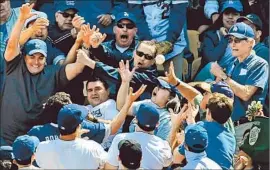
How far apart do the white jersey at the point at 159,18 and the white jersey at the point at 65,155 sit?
1.82 m

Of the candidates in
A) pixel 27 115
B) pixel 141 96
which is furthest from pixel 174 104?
pixel 27 115

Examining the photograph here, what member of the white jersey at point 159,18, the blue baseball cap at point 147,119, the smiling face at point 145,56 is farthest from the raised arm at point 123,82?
the blue baseball cap at point 147,119

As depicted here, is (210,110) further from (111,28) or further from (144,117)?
(111,28)

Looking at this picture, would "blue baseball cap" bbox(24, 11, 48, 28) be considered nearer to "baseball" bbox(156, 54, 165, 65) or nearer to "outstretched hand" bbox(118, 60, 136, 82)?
"outstretched hand" bbox(118, 60, 136, 82)

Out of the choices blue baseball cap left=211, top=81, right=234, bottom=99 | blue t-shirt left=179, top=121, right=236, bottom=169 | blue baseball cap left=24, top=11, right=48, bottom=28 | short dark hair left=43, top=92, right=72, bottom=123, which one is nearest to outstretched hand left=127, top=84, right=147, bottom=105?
short dark hair left=43, top=92, right=72, bottom=123

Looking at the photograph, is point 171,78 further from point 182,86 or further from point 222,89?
point 222,89

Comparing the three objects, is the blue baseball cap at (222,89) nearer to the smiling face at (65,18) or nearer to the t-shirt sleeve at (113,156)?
the t-shirt sleeve at (113,156)

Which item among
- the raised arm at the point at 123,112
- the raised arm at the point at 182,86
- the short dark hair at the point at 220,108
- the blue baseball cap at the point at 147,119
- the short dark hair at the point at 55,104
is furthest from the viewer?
the raised arm at the point at 182,86

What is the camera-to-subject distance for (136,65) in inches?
269

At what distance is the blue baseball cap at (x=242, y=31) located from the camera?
6.80 meters

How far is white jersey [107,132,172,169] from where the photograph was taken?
19.1ft

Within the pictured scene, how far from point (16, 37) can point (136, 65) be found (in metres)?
1.33

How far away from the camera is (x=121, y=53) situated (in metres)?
6.88

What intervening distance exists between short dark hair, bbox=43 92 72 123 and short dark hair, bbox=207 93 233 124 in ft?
4.85
